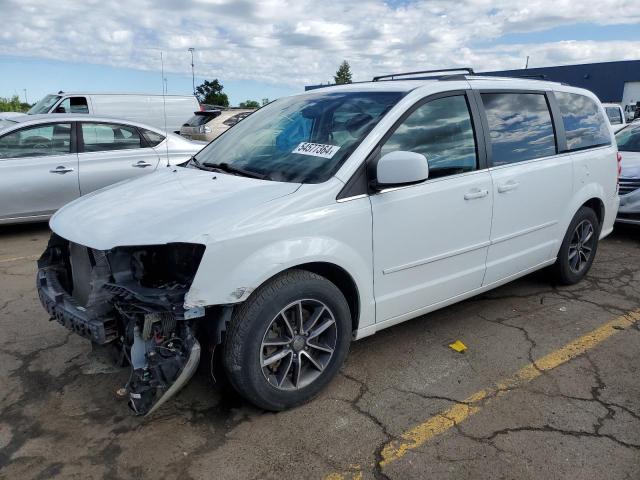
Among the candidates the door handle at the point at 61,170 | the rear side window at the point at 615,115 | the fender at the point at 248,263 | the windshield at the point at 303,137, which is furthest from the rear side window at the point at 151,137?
the rear side window at the point at 615,115

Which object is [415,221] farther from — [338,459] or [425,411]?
[338,459]

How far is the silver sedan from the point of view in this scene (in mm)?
6391

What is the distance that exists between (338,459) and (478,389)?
108 centimetres

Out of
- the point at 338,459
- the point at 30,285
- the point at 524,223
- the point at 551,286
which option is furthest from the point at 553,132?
the point at 30,285

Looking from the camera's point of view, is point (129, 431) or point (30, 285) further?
point (30, 285)

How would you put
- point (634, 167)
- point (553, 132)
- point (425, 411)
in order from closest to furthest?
1. point (425, 411)
2. point (553, 132)
3. point (634, 167)

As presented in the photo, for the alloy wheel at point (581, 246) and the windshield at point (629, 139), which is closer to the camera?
the alloy wheel at point (581, 246)

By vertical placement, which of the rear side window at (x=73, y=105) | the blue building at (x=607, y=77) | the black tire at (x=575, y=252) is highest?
the blue building at (x=607, y=77)

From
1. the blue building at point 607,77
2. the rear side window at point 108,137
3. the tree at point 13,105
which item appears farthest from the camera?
the blue building at point 607,77

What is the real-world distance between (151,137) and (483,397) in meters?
5.85

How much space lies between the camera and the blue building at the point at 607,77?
119ft

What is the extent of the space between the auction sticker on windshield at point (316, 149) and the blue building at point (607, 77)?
34962 mm

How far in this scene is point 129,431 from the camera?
280 centimetres

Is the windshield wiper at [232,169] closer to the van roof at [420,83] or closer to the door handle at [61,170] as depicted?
the van roof at [420,83]
